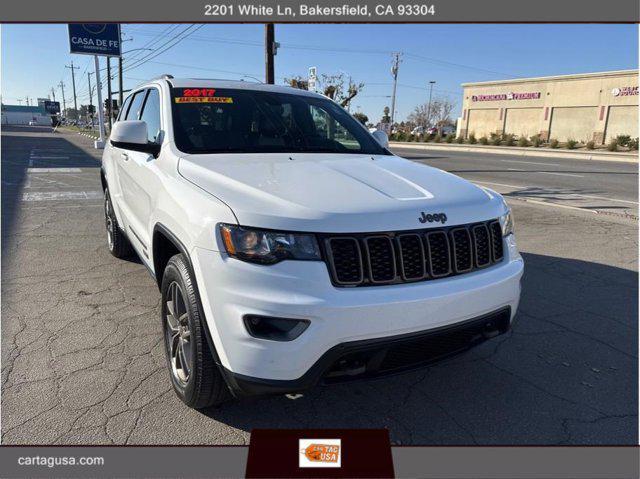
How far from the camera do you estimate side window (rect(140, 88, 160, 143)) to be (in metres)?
3.40

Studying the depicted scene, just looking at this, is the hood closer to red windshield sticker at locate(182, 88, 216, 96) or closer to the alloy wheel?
the alloy wheel

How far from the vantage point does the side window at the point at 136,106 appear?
13.7ft

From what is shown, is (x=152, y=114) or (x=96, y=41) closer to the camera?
(x=152, y=114)

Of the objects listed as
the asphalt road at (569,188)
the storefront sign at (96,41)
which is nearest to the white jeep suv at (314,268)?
the asphalt road at (569,188)

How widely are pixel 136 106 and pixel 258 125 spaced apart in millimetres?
1680

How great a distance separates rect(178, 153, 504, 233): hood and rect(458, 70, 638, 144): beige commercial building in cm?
4164

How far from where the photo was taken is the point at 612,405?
267cm

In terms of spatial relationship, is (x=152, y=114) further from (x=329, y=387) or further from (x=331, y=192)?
(x=329, y=387)

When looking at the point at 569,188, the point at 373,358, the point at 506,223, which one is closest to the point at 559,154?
the point at 569,188

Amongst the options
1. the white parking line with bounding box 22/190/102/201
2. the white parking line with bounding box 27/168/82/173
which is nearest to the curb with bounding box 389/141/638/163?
the white parking line with bounding box 27/168/82/173

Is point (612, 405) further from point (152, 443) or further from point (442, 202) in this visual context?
point (152, 443)

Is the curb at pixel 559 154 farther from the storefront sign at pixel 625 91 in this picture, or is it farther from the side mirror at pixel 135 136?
the side mirror at pixel 135 136

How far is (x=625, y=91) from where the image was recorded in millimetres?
39344

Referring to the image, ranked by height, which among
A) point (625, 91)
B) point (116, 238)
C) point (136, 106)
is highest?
point (625, 91)
